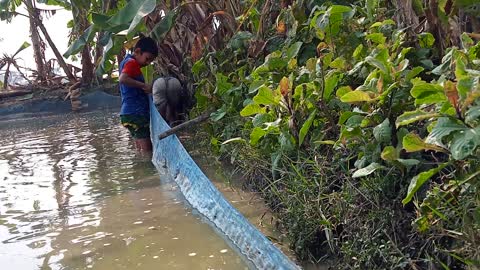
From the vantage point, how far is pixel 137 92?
19.1 ft

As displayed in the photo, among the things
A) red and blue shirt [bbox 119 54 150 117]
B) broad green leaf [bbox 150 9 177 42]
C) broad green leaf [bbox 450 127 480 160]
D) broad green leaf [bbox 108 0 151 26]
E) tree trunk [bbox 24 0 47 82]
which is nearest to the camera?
broad green leaf [bbox 450 127 480 160]

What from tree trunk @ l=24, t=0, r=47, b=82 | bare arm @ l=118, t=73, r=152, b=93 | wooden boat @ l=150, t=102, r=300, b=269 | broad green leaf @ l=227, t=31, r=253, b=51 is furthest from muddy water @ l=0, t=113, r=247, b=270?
tree trunk @ l=24, t=0, r=47, b=82

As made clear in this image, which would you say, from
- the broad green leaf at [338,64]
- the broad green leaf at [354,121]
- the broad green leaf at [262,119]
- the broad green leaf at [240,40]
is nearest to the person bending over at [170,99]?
the broad green leaf at [240,40]

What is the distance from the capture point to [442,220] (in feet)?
6.54

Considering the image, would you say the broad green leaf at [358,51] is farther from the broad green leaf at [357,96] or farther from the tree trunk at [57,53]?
the tree trunk at [57,53]

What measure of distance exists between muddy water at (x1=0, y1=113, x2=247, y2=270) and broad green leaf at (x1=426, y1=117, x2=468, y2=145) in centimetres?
125

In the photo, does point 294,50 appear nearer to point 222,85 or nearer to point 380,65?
point 222,85

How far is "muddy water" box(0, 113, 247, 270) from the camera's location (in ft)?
9.84

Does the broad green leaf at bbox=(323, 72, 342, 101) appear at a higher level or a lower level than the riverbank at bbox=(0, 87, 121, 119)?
higher

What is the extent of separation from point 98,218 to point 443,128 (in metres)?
2.60

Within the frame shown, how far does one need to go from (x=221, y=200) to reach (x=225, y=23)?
115 inches

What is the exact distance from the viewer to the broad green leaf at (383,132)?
225 centimetres

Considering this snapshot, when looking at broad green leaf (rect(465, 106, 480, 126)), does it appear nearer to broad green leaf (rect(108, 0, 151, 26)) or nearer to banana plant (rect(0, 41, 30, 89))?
broad green leaf (rect(108, 0, 151, 26))

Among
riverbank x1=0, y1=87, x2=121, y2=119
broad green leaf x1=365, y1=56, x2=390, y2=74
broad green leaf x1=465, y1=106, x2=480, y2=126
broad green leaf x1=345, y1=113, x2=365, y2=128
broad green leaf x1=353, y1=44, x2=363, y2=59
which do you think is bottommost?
riverbank x1=0, y1=87, x2=121, y2=119
